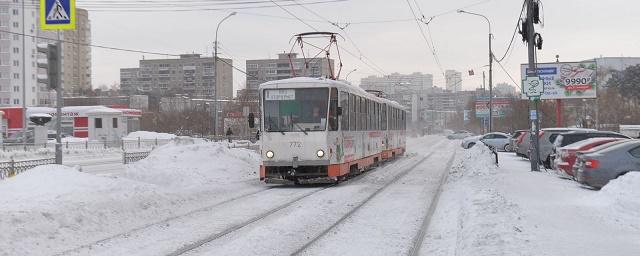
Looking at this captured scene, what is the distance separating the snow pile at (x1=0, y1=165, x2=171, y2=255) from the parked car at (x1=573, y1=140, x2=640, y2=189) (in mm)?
10064

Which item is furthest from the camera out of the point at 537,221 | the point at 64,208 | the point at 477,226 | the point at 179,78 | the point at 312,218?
the point at 179,78

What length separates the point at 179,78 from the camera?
120 metres

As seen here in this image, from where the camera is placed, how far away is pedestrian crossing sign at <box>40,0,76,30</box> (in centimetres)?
1370

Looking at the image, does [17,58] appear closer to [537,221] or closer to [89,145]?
[89,145]

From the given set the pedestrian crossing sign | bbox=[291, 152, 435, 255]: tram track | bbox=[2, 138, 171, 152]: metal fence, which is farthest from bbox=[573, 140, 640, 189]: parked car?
bbox=[2, 138, 171, 152]: metal fence

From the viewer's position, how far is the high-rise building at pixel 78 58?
149625 millimetres

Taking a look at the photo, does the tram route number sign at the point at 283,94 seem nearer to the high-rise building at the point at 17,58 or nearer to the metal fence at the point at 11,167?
the metal fence at the point at 11,167

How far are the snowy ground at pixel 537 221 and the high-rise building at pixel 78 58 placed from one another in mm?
145108

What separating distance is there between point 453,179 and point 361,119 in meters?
3.73

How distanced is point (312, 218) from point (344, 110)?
24.8 feet

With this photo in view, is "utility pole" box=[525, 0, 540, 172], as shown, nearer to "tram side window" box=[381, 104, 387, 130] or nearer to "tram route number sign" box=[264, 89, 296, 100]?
"tram side window" box=[381, 104, 387, 130]

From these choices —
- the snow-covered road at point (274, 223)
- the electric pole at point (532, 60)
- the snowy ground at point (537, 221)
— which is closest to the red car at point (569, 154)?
the snowy ground at point (537, 221)

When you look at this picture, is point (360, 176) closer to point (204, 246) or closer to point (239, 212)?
point (239, 212)

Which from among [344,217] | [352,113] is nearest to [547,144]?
[352,113]
